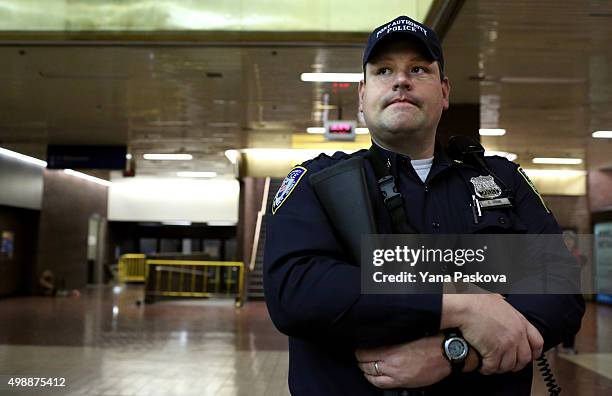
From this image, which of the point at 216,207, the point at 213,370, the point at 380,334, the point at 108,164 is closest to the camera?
the point at 380,334

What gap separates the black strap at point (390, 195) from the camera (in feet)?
3.35

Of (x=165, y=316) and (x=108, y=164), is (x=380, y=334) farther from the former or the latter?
(x=108, y=164)

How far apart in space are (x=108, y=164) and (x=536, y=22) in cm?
1046

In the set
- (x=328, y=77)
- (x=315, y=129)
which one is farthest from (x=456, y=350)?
(x=315, y=129)

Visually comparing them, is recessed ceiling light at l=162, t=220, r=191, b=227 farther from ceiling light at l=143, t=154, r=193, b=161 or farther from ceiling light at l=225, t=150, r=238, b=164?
ceiling light at l=225, t=150, r=238, b=164

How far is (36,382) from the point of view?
5.22 meters

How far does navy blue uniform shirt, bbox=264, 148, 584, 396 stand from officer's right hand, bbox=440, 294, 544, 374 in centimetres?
4

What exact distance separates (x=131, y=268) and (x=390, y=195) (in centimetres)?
2183

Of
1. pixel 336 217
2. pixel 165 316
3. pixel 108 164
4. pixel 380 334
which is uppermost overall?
pixel 108 164

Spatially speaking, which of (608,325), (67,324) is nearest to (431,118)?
(67,324)

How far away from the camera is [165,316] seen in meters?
10.9

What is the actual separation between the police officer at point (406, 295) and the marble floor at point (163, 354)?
1655 millimetres

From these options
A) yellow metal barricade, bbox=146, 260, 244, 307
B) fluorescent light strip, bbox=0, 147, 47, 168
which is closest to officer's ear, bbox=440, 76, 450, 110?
yellow metal barricade, bbox=146, 260, 244, 307

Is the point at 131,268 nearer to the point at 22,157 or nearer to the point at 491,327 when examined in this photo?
the point at 22,157
